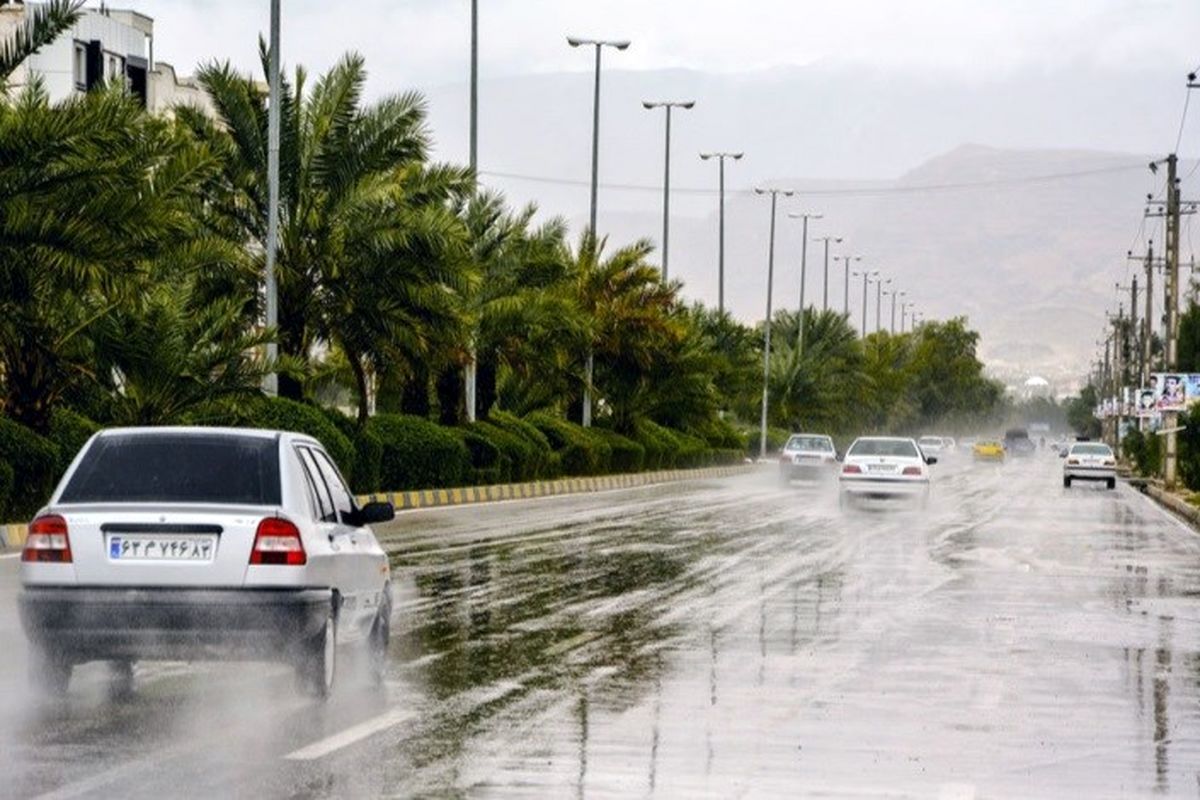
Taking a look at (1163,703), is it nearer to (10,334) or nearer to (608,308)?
(10,334)

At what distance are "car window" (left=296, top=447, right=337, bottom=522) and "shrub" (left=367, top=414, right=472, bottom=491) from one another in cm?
3050

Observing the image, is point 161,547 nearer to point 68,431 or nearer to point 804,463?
point 68,431

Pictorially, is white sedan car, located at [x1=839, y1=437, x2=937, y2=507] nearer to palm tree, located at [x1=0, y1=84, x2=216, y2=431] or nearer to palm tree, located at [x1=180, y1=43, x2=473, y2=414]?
palm tree, located at [x1=180, y1=43, x2=473, y2=414]

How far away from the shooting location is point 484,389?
56875 mm

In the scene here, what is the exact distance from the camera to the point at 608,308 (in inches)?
2657

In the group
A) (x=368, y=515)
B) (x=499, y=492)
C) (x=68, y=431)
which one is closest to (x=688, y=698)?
(x=368, y=515)

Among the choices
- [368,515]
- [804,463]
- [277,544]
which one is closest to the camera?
[277,544]

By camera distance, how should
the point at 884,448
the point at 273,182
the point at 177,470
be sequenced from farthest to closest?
the point at 884,448
the point at 273,182
the point at 177,470

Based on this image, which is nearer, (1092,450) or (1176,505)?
(1176,505)

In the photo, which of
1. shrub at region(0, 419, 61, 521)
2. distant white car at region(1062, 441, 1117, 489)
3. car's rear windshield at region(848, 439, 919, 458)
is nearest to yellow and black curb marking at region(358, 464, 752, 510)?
car's rear windshield at region(848, 439, 919, 458)

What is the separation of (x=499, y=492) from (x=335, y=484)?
37058 mm

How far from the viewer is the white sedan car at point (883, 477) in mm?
47281

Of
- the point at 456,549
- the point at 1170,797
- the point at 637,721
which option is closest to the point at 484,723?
the point at 637,721

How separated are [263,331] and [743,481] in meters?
36.8
